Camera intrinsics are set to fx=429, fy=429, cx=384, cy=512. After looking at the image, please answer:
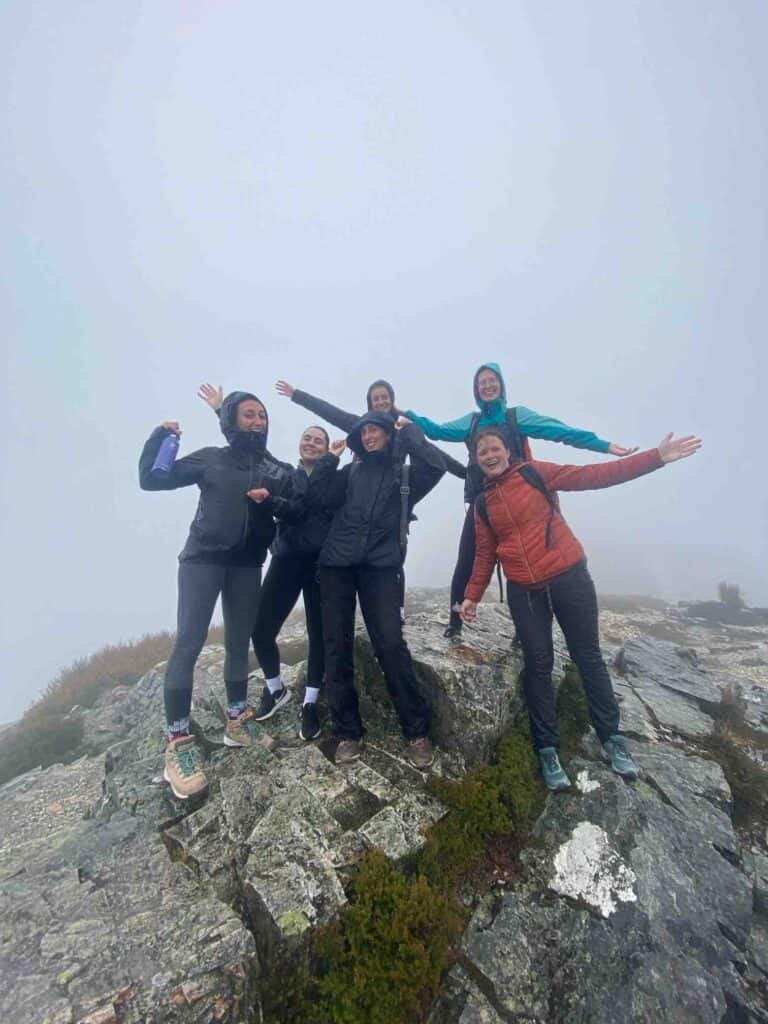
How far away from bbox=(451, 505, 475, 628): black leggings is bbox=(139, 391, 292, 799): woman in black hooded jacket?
3.17 meters

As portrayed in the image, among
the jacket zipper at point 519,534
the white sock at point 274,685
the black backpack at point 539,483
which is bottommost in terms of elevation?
the white sock at point 274,685

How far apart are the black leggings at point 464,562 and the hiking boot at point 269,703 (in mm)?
3406

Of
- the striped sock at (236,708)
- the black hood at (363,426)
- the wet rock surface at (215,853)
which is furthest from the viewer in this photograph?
the striped sock at (236,708)

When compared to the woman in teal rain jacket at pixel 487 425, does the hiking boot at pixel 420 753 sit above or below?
below

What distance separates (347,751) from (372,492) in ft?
12.5

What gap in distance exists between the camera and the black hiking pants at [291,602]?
7.12 metres

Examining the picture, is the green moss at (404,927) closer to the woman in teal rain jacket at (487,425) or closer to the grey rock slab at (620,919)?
the grey rock slab at (620,919)

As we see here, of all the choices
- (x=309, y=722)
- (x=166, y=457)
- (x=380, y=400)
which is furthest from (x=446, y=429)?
(x=309, y=722)

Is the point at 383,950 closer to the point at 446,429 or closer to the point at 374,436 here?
the point at 374,436

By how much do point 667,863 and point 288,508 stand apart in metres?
6.63

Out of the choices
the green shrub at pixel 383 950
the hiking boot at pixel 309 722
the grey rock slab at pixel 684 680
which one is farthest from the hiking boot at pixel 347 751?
the grey rock slab at pixel 684 680

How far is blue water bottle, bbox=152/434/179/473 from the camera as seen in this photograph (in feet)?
20.6

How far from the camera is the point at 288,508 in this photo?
6.64 meters

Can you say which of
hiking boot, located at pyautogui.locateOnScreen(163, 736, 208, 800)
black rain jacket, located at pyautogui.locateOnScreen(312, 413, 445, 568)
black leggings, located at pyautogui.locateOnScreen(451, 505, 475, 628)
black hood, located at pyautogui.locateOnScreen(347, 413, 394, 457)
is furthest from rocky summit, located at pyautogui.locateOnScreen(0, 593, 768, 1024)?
black hood, located at pyautogui.locateOnScreen(347, 413, 394, 457)
